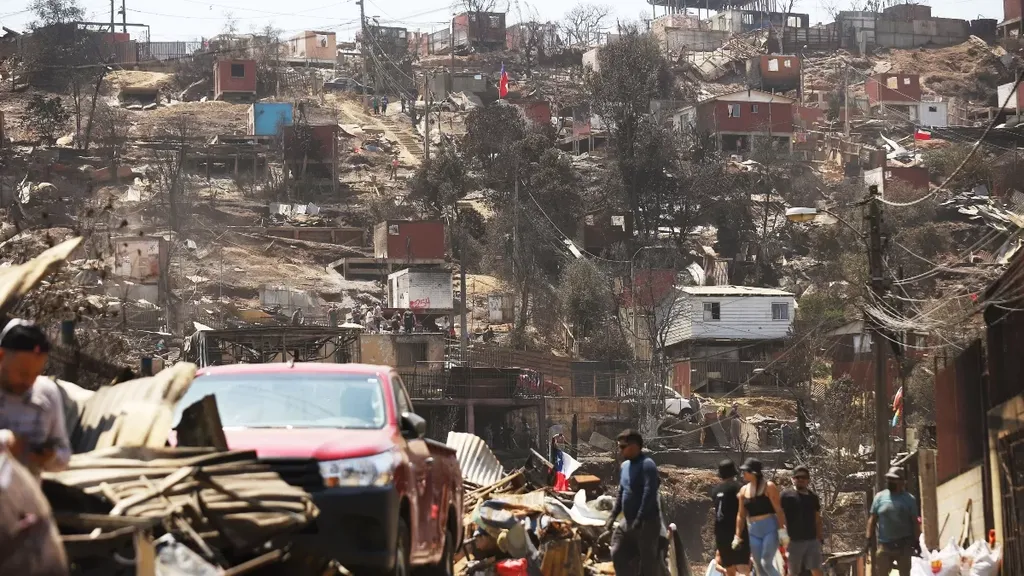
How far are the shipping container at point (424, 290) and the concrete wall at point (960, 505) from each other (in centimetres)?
5333

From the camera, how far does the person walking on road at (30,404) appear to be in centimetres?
764

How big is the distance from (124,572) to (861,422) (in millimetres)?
50836

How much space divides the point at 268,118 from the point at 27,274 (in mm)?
96568

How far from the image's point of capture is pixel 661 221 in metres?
99.9

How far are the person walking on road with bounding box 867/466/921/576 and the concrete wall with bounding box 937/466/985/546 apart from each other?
402cm

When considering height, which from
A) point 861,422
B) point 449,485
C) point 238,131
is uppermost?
point 238,131

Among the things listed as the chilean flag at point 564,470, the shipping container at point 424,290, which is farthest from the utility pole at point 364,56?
the chilean flag at point 564,470

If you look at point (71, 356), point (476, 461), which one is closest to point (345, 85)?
point (476, 461)

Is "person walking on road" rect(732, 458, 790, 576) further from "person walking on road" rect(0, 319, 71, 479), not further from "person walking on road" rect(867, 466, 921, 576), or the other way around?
"person walking on road" rect(0, 319, 71, 479)

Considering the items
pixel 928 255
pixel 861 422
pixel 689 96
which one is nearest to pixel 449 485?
pixel 861 422

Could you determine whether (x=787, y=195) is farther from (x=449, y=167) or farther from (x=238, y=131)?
(x=238, y=131)

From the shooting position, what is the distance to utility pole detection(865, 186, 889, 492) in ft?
78.4

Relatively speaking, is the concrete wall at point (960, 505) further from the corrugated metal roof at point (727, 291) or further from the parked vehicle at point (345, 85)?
the parked vehicle at point (345, 85)

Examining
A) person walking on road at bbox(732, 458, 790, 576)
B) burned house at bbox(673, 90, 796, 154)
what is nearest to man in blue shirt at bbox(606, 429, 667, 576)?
person walking on road at bbox(732, 458, 790, 576)
